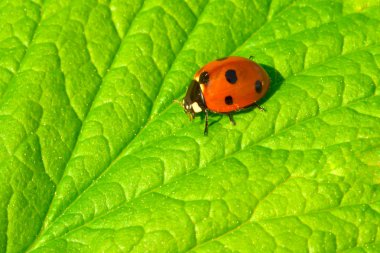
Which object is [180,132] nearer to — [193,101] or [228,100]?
[193,101]

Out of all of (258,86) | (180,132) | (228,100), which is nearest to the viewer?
(180,132)

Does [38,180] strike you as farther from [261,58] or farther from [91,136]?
[261,58]

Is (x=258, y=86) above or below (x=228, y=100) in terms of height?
above

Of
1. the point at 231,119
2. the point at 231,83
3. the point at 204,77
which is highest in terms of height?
the point at 204,77

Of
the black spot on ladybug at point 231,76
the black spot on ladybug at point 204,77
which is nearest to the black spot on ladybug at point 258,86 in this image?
the black spot on ladybug at point 231,76

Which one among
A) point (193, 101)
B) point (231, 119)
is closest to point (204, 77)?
point (193, 101)

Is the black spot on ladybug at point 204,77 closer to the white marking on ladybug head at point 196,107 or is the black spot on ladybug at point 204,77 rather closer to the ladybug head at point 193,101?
the ladybug head at point 193,101

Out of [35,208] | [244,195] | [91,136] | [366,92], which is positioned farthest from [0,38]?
[366,92]

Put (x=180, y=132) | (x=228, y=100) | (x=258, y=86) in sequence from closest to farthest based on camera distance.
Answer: (x=180, y=132), (x=258, y=86), (x=228, y=100)
